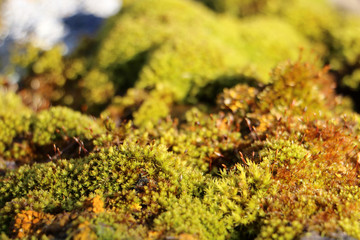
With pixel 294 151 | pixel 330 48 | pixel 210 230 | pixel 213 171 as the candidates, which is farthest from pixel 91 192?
pixel 330 48

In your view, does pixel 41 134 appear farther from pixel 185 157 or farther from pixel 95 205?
pixel 185 157

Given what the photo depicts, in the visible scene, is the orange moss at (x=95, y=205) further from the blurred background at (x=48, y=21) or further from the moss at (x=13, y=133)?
the blurred background at (x=48, y=21)

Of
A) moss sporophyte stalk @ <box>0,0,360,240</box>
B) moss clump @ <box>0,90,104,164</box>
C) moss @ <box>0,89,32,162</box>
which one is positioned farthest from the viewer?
moss @ <box>0,89,32,162</box>

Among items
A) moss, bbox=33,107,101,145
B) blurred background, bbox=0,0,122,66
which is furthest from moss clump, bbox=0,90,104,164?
blurred background, bbox=0,0,122,66

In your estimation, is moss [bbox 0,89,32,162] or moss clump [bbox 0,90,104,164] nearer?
moss clump [bbox 0,90,104,164]

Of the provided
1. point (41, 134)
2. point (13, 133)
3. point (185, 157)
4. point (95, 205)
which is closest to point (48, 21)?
point (13, 133)

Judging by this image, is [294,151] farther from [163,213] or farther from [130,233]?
[130,233]

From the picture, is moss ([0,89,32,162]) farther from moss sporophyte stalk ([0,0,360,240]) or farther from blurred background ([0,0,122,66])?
blurred background ([0,0,122,66])

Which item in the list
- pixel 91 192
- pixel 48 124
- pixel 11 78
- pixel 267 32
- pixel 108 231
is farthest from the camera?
pixel 267 32

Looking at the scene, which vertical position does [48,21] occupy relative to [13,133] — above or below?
above
